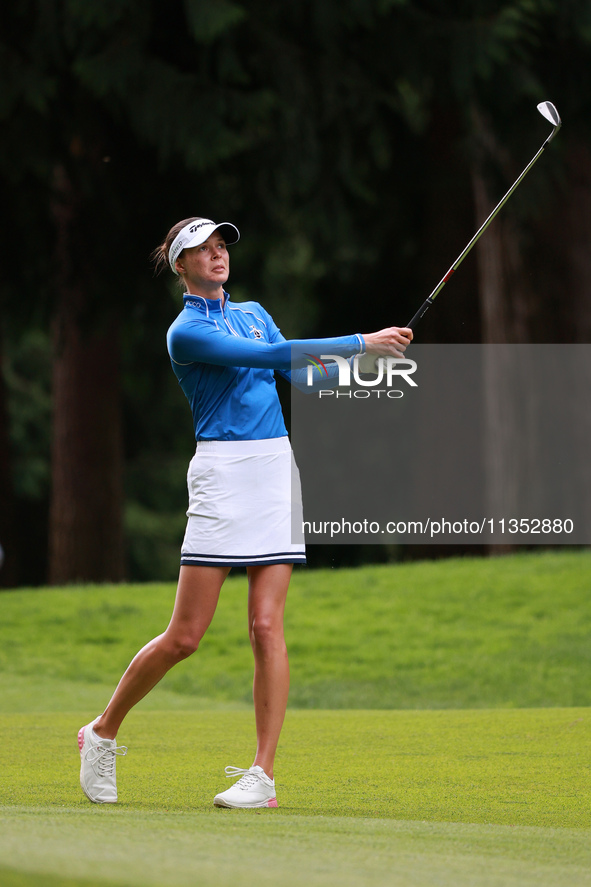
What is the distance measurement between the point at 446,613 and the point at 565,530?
12.9ft

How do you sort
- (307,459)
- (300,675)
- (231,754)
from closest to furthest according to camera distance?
(231,754) < (300,675) < (307,459)

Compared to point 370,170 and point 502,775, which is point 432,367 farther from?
point 502,775

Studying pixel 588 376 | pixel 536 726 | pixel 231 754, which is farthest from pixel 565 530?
pixel 231 754

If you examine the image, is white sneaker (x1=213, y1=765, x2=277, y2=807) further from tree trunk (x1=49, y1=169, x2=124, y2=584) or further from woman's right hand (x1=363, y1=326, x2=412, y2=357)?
tree trunk (x1=49, y1=169, x2=124, y2=584)

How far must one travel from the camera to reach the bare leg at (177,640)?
181 inches

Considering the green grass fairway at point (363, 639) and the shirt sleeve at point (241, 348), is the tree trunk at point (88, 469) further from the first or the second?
the shirt sleeve at point (241, 348)

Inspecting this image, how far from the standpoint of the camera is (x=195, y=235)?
4.70 metres

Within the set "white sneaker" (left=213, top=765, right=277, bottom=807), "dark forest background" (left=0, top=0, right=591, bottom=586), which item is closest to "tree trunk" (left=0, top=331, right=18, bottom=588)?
"dark forest background" (left=0, top=0, right=591, bottom=586)

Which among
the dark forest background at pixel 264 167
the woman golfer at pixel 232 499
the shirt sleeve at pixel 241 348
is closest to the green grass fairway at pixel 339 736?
the woman golfer at pixel 232 499

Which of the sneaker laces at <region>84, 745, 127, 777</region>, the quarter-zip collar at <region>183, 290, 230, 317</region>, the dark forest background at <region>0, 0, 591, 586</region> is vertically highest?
the dark forest background at <region>0, 0, 591, 586</region>

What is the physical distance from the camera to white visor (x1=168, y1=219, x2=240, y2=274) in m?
4.68

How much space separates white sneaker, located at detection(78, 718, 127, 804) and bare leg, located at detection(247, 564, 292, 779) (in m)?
0.53

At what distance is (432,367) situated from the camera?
1482 centimetres

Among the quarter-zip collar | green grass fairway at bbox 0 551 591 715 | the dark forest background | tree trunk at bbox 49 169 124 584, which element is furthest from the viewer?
tree trunk at bbox 49 169 124 584
